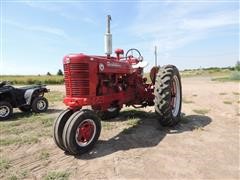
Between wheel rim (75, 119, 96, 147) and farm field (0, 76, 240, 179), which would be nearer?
farm field (0, 76, 240, 179)

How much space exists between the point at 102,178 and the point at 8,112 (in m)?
5.97

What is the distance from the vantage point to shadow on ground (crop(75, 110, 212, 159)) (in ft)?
16.8

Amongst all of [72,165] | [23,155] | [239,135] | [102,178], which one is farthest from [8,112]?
[239,135]

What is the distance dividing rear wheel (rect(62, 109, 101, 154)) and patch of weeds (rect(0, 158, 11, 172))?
3.00ft

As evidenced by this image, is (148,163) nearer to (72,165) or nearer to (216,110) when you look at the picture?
(72,165)

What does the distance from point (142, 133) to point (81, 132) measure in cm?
161

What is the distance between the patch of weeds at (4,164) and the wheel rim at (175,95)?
13.0 feet

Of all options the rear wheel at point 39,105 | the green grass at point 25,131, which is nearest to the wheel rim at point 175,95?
the green grass at point 25,131

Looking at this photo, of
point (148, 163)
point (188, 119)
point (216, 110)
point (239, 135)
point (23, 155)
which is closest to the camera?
point (148, 163)

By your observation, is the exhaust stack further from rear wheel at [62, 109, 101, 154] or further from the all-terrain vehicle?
the all-terrain vehicle

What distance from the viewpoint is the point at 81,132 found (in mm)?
4902

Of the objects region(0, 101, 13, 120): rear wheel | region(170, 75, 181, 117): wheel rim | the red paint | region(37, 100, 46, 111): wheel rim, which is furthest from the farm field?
region(37, 100, 46, 111): wheel rim

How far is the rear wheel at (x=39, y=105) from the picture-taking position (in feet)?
32.2

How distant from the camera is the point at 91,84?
535 centimetres
